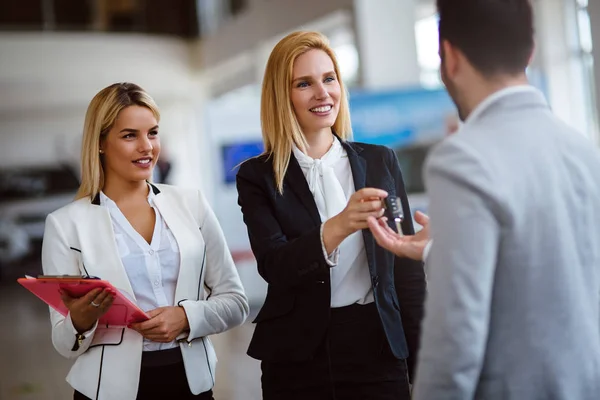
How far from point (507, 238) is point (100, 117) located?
149 centimetres

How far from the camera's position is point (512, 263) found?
54.9 inches

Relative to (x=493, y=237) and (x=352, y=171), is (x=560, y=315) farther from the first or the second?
(x=352, y=171)

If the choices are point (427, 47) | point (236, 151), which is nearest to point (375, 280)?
point (236, 151)

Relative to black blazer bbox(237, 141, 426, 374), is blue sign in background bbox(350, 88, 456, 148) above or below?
above

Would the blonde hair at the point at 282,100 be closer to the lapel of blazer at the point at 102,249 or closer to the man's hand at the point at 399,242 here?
the man's hand at the point at 399,242

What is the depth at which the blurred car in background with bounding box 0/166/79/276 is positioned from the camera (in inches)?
673

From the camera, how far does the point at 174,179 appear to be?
56.4 ft

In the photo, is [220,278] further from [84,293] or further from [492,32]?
[492,32]

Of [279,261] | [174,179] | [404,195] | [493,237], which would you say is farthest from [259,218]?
[174,179]

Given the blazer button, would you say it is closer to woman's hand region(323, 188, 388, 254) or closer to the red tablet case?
woman's hand region(323, 188, 388, 254)

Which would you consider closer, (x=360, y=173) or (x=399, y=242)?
(x=399, y=242)

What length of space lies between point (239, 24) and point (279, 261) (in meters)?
12.3

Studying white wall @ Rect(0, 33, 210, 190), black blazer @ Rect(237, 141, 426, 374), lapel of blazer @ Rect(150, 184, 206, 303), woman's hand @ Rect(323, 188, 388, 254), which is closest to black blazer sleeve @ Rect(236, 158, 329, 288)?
black blazer @ Rect(237, 141, 426, 374)

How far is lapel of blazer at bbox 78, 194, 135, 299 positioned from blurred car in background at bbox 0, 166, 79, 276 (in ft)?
50.0
